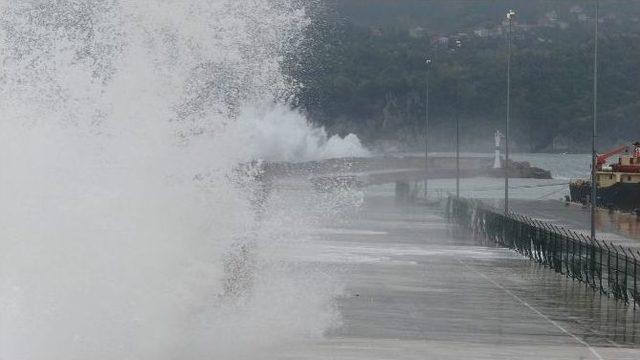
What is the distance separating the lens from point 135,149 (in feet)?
75.5

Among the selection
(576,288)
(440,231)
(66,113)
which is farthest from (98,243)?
(440,231)

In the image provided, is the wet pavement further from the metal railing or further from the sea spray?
the sea spray

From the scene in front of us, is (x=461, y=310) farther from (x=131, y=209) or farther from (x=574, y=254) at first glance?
(x=131, y=209)

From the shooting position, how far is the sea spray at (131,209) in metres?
20.4

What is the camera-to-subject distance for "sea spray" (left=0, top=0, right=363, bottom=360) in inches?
803

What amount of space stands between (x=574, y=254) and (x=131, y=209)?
→ 1922 cm

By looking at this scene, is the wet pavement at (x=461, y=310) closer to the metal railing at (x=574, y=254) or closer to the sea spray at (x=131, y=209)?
the metal railing at (x=574, y=254)

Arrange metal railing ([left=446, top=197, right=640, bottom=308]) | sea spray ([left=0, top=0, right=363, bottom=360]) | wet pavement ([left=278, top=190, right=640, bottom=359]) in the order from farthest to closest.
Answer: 1. metal railing ([left=446, top=197, right=640, bottom=308])
2. wet pavement ([left=278, top=190, right=640, bottom=359])
3. sea spray ([left=0, top=0, right=363, bottom=360])

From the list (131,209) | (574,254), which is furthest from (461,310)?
(131,209)

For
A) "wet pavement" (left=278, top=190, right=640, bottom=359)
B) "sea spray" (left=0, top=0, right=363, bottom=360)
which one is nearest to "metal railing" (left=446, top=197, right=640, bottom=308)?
"wet pavement" (left=278, top=190, right=640, bottom=359)

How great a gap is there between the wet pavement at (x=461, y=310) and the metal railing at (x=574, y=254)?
14.9 inches

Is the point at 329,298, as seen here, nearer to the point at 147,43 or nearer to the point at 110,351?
the point at 147,43

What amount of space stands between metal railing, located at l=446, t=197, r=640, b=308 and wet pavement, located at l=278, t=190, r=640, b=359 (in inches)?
14.9

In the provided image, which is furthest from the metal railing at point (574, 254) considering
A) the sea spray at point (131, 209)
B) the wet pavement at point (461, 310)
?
the sea spray at point (131, 209)
